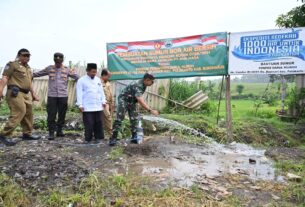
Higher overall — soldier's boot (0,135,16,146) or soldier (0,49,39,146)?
soldier (0,49,39,146)

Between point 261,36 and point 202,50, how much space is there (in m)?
1.30

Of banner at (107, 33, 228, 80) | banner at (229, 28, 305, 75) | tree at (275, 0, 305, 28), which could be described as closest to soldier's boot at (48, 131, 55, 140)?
banner at (107, 33, 228, 80)

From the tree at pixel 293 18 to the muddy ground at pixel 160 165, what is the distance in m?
4.78

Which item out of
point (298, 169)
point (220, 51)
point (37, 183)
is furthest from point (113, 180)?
point (220, 51)

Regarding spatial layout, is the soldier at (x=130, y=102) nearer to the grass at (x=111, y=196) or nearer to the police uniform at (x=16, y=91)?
the police uniform at (x=16, y=91)

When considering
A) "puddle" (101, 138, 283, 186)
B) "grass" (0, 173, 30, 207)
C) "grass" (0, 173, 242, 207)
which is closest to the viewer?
"grass" (0, 173, 242, 207)

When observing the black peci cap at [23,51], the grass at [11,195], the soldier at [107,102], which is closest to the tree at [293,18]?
the soldier at [107,102]

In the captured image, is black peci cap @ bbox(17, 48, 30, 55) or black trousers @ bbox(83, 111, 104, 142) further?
black trousers @ bbox(83, 111, 104, 142)

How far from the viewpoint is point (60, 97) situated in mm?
7023

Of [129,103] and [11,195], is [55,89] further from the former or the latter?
[11,195]

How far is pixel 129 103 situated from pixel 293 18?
241 inches

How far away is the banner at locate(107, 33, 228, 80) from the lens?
309 inches

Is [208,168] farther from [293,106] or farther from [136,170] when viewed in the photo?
[293,106]

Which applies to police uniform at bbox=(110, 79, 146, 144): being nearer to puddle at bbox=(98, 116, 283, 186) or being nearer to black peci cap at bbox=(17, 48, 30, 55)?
puddle at bbox=(98, 116, 283, 186)
